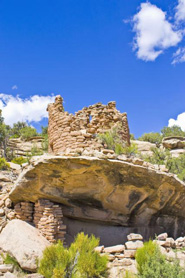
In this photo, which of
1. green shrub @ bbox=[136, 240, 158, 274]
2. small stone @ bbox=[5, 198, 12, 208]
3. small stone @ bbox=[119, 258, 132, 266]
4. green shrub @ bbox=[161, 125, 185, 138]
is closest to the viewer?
green shrub @ bbox=[136, 240, 158, 274]

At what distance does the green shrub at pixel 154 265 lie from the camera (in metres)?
4.75

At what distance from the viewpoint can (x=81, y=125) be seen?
895cm

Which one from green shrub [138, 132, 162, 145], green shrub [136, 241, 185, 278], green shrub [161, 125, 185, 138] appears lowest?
green shrub [136, 241, 185, 278]

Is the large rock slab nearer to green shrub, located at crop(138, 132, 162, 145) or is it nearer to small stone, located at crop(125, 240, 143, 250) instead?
small stone, located at crop(125, 240, 143, 250)

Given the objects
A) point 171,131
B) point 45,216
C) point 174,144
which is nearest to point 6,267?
point 45,216

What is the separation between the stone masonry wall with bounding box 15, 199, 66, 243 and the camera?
22.2ft

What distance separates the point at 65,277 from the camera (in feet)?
16.1

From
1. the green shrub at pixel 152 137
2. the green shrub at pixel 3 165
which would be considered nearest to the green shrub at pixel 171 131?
the green shrub at pixel 152 137

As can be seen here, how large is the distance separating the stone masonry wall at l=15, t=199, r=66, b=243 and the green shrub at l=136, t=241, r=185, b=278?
2.28m

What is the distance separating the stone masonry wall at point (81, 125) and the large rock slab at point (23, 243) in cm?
237

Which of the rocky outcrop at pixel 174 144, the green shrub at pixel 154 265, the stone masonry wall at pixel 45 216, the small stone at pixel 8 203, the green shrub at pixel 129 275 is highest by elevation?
the rocky outcrop at pixel 174 144

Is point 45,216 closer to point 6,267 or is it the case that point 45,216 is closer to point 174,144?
point 6,267

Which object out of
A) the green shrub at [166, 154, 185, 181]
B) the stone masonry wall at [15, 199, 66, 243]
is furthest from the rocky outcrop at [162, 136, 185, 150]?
the stone masonry wall at [15, 199, 66, 243]

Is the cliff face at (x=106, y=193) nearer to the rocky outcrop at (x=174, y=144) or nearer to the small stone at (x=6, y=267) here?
the small stone at (x=6, y=267)
